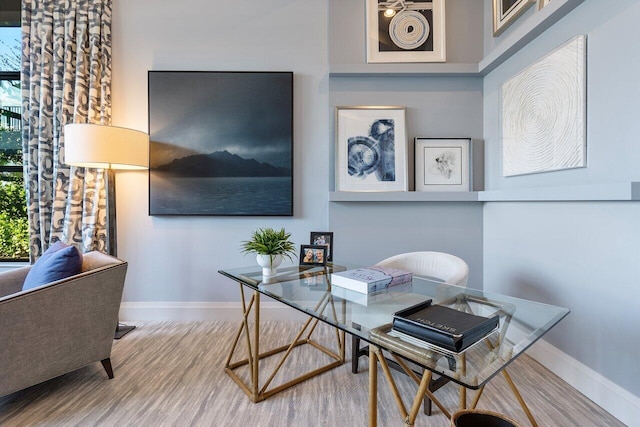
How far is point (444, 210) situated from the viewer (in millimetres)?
2492

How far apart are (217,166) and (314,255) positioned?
131cm

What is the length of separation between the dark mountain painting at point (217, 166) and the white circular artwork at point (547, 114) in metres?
1.92

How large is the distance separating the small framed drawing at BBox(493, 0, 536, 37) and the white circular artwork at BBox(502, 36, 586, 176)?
1.45ft

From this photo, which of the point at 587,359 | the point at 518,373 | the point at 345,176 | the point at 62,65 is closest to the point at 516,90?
the point at 345,176

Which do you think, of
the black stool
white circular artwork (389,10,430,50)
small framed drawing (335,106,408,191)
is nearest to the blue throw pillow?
small framed drawing (335,106,408,191)

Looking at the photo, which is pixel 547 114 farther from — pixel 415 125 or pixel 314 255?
pixel 314 255

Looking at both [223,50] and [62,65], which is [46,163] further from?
[223,50]

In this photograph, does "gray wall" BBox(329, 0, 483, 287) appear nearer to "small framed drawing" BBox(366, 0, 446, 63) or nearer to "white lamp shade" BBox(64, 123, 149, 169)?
"small framed drawing" BBox(366, 0, 446, 63)

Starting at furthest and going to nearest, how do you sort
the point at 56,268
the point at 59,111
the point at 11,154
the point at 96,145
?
the point at 11,154
the point at 59,111
the point at 96,145
the point at 56,268

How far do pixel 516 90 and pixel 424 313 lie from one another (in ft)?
6.26

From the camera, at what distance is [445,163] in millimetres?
2475

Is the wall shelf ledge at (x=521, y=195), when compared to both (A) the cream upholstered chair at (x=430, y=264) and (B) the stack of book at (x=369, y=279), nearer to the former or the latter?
(A) the cream upholstered chair at (x=430, y=264)

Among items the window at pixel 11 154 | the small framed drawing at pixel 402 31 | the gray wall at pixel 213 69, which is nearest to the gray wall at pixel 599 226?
the small framed drawing at pixel 402 31

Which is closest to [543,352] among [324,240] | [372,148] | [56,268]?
[324,240]
